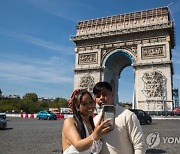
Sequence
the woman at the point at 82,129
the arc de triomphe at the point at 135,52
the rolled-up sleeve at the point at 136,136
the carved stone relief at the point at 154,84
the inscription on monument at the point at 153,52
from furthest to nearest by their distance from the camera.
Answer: the inscription on monument at the point at 153,52 → the arc de triomphe at the point at 135,52 → the carved stone relief at the point at 154,84 → the rolled-up sleeve at the point at 136,136 → the woman at the point at 82,129

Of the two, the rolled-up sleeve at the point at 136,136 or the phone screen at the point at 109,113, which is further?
the rolled-up sleeve at the point at 136,136

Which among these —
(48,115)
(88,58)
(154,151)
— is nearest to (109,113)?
(154,151)

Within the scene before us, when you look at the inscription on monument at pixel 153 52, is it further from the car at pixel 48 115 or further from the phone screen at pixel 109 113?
the phone screen at pixel 109 113

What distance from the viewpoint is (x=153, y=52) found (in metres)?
35.2

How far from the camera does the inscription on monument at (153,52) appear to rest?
114 ft

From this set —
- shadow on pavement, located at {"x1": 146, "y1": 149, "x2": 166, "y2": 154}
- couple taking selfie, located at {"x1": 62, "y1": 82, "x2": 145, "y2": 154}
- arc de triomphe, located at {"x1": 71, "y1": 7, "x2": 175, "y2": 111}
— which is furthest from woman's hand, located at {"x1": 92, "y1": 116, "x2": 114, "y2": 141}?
arc de triomphe, located at {"x1": 71, "y1": 7, "x2": 175, "y2": 111}

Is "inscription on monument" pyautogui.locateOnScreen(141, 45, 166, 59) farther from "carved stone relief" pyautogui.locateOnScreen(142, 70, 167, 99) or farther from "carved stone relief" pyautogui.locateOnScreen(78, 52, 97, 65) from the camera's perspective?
"carved stone relief" pyautogui.locateOnScreen(78, 52, 97, 65)

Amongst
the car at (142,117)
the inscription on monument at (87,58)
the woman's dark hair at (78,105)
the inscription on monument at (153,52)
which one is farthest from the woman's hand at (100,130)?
the inscription on monument at (87,58)

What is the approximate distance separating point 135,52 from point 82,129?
35130mm

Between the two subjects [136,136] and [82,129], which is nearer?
[82,129]

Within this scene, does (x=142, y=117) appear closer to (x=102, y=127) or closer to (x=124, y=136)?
(x=124, y=136)

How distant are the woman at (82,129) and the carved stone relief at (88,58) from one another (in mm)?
36374

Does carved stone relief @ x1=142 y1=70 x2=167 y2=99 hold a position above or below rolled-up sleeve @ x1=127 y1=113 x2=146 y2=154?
above

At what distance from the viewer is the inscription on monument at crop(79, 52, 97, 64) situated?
1539 inches
